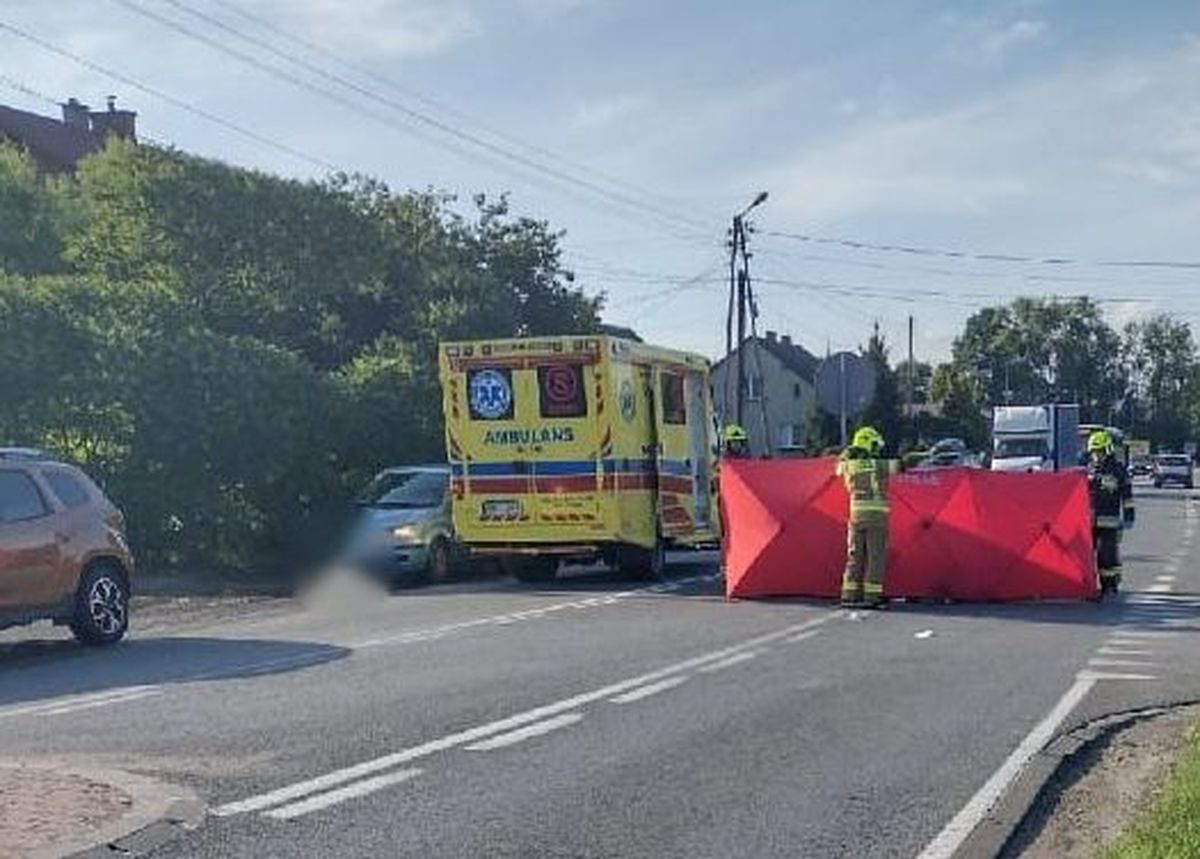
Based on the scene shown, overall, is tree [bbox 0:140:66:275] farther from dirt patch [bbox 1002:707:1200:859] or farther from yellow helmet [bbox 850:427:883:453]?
dirt patch [bbox 1002:707:1200:859]

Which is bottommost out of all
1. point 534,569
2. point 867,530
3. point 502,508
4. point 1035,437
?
point 534,569

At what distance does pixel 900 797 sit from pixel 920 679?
4.21 meters

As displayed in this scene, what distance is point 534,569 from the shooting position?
23141 mm

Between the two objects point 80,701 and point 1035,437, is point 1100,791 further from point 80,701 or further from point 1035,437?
point 1035,437

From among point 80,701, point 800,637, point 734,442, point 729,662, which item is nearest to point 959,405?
point 734,442

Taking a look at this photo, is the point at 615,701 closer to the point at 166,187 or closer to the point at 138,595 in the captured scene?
the point at 138,595

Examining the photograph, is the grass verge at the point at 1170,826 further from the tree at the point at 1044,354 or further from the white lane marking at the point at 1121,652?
the tree at the point at 1044,354

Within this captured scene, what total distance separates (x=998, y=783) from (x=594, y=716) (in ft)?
9.08

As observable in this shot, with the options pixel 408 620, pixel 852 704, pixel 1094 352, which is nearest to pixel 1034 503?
pixel 408 620

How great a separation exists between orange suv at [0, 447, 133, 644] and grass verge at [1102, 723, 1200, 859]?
933cm

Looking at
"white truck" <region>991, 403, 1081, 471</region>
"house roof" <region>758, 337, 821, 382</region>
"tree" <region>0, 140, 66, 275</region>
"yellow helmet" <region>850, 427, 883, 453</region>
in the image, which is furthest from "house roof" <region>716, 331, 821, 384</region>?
"yellow helmet" <region>850, 427, 883, 453</region>

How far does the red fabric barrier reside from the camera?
61.8 feet

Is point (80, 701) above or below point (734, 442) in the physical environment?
below

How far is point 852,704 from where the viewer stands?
450 inches
